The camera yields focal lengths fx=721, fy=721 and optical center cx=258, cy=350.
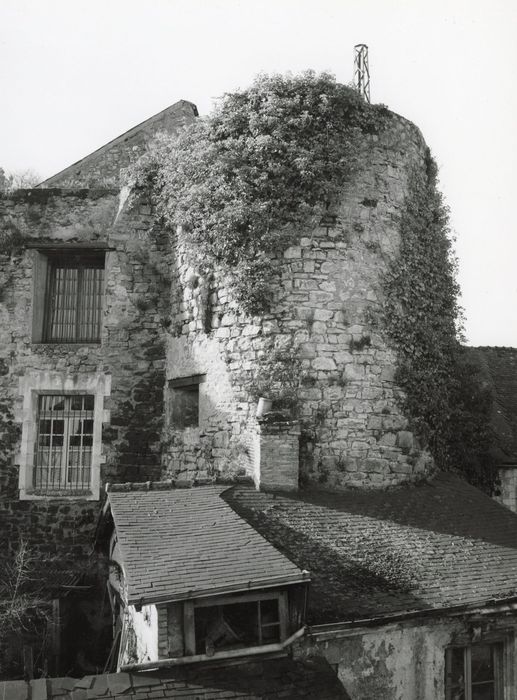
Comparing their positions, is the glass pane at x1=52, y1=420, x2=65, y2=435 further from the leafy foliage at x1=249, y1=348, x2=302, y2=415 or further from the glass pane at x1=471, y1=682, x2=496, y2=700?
the glass pane at x1=471, y1=682, x2=496, y2=700

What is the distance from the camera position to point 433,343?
426 inches

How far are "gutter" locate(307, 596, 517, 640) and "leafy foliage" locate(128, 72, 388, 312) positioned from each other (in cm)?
449

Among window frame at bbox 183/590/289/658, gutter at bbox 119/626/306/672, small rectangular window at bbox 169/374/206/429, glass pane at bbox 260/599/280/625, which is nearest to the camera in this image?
gutter at bbox 119/626/306/672

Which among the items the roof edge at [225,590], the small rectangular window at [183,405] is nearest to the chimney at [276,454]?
the small rectangular window at [183,405]

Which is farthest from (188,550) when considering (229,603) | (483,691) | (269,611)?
(483,691)

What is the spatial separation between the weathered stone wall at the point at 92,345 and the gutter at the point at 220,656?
5.09 meters

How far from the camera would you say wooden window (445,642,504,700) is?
7418 mm

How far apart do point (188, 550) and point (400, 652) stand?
2.31 metres

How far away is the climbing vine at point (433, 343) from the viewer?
10.3 meters

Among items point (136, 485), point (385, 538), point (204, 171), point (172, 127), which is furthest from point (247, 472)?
point (172, 127)

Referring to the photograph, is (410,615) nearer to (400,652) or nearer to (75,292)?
(400,652)

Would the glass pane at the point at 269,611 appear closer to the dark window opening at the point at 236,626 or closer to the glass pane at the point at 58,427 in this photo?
the dark window opening at the point at 236,626

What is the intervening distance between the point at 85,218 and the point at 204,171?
2558mm

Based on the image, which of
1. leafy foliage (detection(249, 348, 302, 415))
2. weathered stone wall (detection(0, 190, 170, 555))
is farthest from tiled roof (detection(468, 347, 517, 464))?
weathered stone wall (detection(0, 190, 170, 555))
